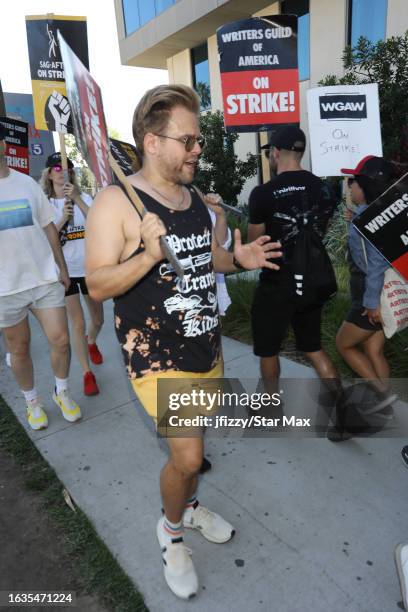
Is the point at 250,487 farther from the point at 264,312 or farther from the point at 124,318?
the point at 124,318

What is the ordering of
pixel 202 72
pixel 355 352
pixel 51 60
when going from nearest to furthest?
pixel 355 352 < pixel 51 60 < pixel 202 72

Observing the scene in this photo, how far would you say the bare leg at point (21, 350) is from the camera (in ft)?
9.98

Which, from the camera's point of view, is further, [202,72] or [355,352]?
[202,72]

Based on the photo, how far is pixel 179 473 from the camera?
72.2 inches

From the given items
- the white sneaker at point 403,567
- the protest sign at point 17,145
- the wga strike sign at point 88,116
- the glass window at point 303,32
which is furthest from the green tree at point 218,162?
the white sneaker at point 403,567

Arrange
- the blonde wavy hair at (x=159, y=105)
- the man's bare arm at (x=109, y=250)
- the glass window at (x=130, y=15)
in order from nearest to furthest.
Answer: the man's bare arm at (x=109, y=250)
the blonde wavy hair at (x=159, y=105)
the glass window at (x=130, y=15)

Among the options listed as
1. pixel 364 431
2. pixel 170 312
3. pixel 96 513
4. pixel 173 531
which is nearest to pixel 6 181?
pixel 170 312

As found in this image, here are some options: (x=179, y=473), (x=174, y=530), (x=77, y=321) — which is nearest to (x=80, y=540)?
(x=174, y=530)

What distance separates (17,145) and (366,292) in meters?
4.95

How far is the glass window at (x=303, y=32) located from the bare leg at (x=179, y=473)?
12.1 metres

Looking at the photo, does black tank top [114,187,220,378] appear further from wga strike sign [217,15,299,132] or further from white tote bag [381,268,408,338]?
wga strike sign [217,15,299,132]

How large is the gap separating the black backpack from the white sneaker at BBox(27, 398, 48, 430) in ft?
6.88

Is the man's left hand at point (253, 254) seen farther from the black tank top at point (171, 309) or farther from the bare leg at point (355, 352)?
the bare leg at point (355, 352)

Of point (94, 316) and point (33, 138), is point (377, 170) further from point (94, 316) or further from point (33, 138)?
point (33, 138)
